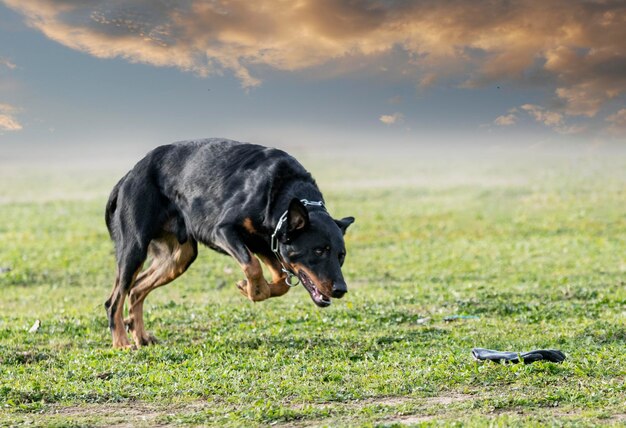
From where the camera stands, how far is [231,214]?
932 cm

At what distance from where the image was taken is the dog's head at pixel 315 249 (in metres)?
8.32

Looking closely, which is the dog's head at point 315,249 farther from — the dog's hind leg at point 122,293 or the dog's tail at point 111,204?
the dog's tail at point 111,204

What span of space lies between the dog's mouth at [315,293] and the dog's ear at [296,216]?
427 mm

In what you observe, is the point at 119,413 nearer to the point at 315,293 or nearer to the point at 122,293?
the point at 315,293

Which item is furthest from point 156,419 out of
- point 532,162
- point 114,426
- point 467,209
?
→ point 532,162

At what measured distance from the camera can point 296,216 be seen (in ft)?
27.5

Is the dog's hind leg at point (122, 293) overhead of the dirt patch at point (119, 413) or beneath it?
overhead

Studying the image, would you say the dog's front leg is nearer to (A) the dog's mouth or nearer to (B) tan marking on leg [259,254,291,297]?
(B) tan marking on leg [259,254,291,297]

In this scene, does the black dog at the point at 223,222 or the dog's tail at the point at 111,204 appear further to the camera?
the dog's tail at the point at 111,204

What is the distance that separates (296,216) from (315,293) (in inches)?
28.4

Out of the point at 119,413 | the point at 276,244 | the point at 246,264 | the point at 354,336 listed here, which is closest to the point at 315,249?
the point at 276,244

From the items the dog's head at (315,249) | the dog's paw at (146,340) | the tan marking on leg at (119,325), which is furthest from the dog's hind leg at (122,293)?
the dog's head at (315,249)

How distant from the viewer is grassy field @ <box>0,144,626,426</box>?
688cm

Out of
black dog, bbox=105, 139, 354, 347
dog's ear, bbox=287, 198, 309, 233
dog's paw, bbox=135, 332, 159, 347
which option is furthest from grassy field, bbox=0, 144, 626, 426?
dog's ear, bbox=287, 198, 309, 233
